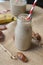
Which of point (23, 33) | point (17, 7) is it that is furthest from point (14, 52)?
point (17, 7)

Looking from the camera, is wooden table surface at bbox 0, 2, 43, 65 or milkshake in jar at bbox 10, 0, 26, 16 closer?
wooden table surface at bbox 0, 2, 43, 65

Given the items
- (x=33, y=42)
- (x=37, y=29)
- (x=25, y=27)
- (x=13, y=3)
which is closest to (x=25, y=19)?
(x=25, y=27)

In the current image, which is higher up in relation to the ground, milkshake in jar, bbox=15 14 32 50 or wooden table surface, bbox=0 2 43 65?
milkshake in jar, bbox=15 14 32 50

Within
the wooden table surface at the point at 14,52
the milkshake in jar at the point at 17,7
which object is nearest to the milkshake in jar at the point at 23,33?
the wooden table surface at the point at 14,52

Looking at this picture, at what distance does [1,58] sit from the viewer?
76 cm

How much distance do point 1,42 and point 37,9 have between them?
0.64m

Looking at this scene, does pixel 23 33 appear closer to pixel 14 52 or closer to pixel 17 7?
pixel 14 52

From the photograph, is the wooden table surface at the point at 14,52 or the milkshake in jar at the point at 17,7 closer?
the wooden table surface at the point at 14,52

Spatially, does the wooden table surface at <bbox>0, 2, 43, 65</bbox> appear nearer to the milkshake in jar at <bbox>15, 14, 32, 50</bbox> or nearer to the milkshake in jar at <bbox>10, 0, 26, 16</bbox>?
the milkshake in jar at <bbox>15, 14, 32, 50</bbox>

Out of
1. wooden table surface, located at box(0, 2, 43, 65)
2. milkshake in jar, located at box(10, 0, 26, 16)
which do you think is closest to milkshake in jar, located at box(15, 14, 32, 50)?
wooden table surface, located at box(0, 2, 43, 65)

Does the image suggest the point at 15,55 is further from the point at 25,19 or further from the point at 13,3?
the point at 13,3

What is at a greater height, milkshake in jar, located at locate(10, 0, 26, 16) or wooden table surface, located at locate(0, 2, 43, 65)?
milkshake in jar, located at locate(10, 0, 26, 16)

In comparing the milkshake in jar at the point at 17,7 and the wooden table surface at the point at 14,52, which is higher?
the milkshake in jar at the point at 17,7

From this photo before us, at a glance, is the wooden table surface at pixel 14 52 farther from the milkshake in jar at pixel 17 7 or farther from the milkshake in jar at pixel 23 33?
the milkshake in jar at pixel 17 7
